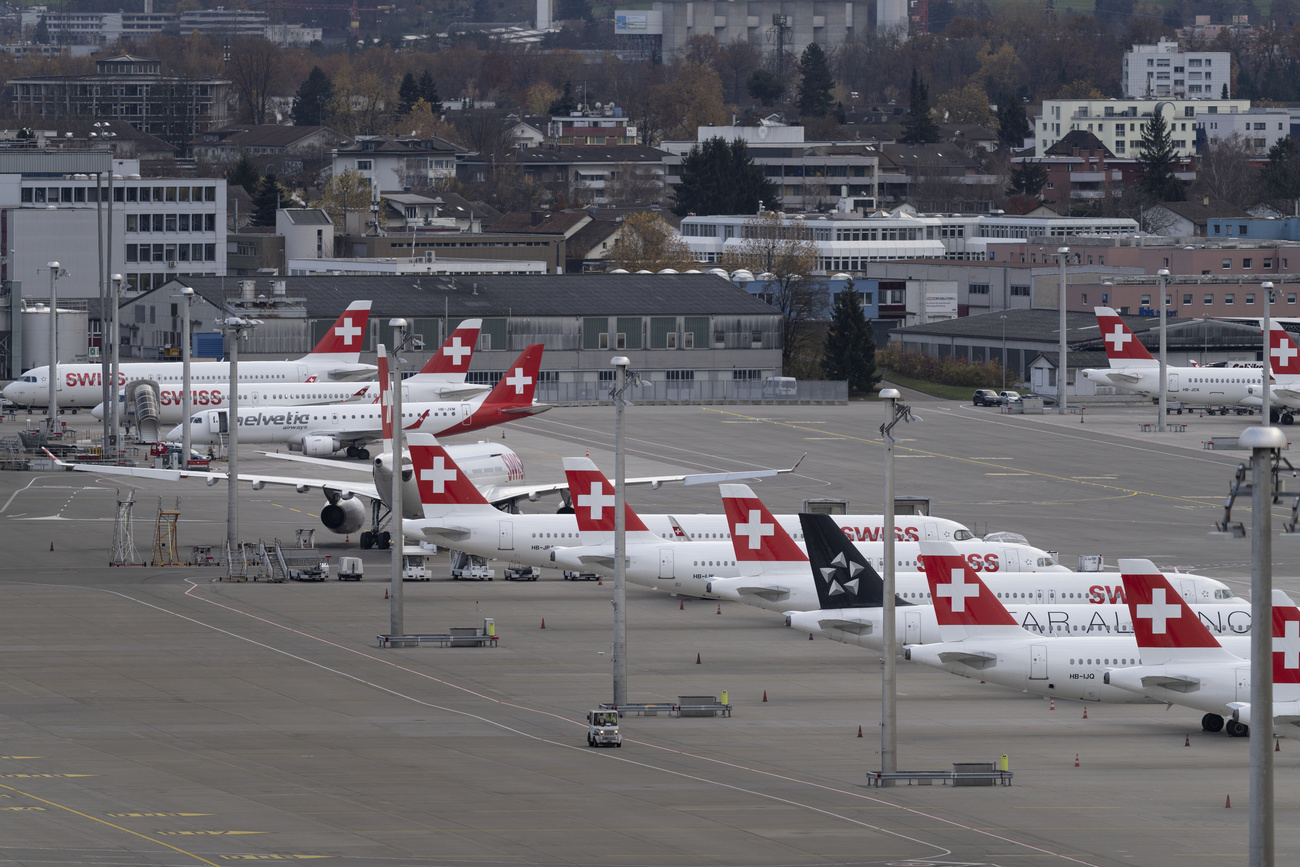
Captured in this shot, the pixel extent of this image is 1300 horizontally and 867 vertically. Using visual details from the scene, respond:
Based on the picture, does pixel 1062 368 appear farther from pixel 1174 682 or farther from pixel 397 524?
pixel 1174 682

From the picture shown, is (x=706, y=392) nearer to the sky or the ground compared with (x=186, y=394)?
nearer to the ground

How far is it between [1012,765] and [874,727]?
4.98m

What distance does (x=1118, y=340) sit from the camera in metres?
133

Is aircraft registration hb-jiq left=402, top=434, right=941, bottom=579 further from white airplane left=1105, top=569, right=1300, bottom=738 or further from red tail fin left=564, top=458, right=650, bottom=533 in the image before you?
white airplane left=1105, top=569, right=1300, bottom=738

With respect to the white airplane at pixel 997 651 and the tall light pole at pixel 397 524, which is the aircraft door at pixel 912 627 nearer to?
the white airplane at pixel 997 651

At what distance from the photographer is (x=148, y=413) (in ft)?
387

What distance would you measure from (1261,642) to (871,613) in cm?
2712

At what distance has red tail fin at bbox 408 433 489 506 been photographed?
71.3 m

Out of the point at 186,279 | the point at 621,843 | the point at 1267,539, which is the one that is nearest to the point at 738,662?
the point at 621,843

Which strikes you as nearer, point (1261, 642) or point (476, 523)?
point (1261, 642)

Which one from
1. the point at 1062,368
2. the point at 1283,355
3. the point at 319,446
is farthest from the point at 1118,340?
the point at 319,446

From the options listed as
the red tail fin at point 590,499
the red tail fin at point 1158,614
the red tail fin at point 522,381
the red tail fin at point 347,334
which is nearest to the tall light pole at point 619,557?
the red tail fin at point 1158,614

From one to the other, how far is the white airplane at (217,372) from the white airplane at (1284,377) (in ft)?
189

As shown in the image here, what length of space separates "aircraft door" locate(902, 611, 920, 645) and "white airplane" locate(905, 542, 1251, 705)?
14.2ft
